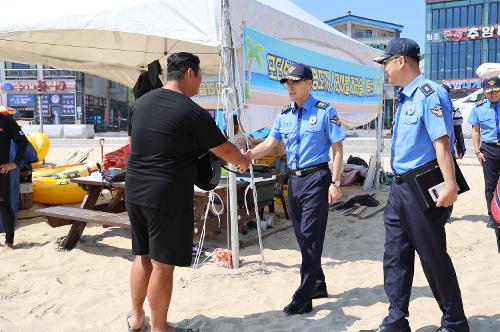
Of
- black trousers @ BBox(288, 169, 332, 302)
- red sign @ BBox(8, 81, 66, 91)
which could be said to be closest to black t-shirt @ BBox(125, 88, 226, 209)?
black trousers @ BBox(288, 169, 332, 302)

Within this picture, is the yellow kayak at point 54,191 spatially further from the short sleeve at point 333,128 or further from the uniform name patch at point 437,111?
the uniform name patch at point 437,111

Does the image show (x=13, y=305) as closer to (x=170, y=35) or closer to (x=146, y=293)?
(x=146, y=293)

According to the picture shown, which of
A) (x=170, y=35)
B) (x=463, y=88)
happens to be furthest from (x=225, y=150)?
(x=463, y=88)

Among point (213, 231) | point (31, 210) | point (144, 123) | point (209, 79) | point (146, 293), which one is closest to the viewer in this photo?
point (144, 123)

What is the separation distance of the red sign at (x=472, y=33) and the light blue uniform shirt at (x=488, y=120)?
1551 inches

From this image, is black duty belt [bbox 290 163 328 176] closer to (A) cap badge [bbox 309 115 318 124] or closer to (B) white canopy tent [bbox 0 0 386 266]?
(A) cap badge [bbox 309 115 318 124]

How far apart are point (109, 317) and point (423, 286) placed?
259 centimetres

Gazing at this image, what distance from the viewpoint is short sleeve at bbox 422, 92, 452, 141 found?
91.7 inches

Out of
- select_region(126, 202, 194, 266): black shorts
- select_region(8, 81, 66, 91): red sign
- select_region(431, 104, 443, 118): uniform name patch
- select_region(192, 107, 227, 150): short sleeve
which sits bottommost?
select_region(126, 202, 194, 266): black shorts

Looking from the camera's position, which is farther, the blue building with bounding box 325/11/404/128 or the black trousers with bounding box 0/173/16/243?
the blue building with bounding box 325/11/404/128

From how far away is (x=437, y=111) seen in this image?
2.35 m

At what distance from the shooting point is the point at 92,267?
14.2 ft

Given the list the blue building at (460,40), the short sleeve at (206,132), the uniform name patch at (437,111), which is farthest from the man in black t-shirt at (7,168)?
the blue building at (460,40)

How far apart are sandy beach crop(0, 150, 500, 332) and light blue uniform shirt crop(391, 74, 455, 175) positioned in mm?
1197
